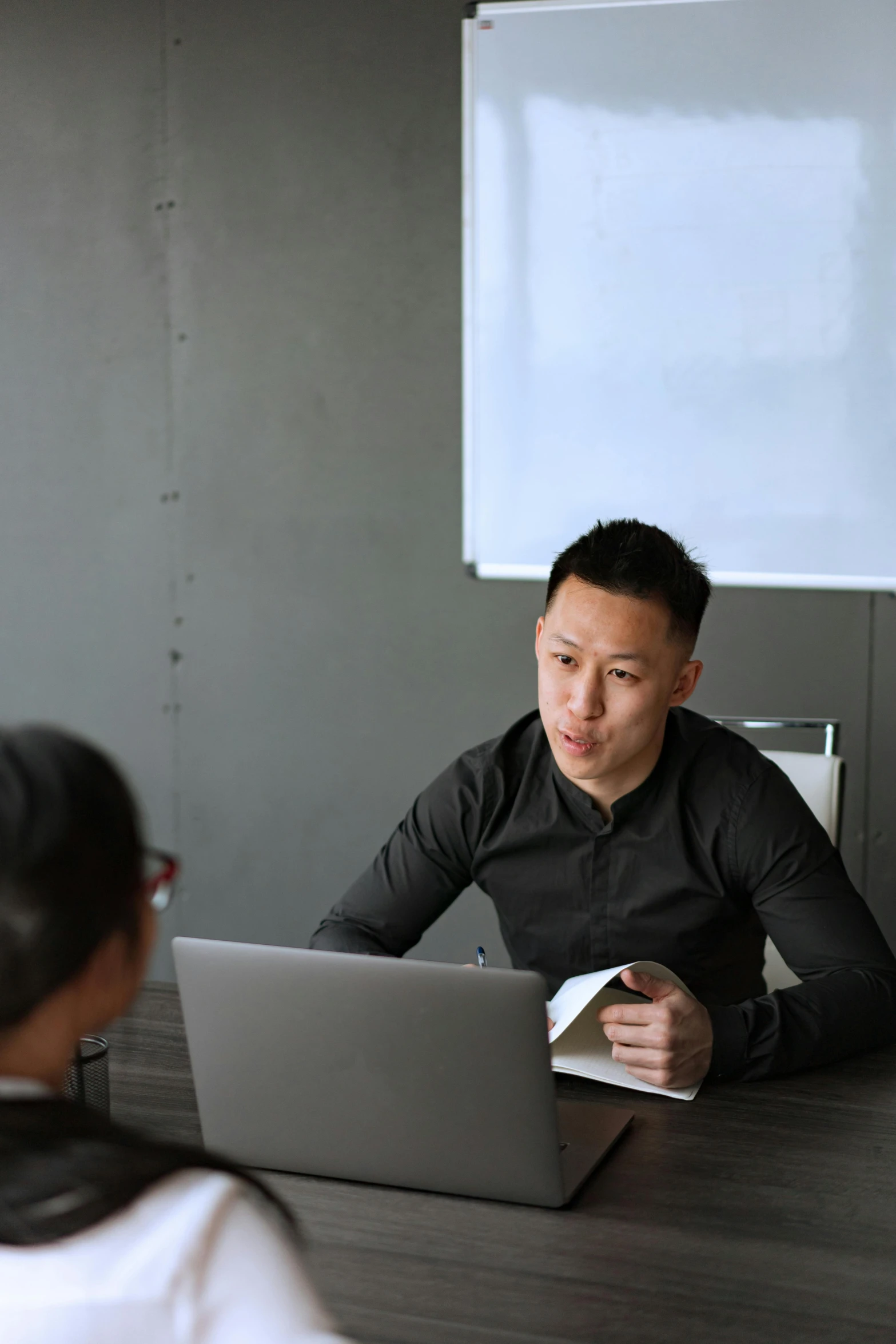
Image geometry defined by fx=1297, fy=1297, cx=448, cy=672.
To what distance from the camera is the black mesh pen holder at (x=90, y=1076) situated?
128 centimetres

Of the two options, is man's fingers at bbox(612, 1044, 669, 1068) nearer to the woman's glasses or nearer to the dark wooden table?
the dark wooden table

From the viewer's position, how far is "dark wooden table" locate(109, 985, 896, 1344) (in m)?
0.97

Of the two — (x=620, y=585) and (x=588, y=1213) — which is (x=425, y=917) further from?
(x=588, y=1213)

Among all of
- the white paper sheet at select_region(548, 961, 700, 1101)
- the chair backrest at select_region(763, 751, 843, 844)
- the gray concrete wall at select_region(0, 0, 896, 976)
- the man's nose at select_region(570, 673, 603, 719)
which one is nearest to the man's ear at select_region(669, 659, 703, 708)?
the man's nose at select_region(570, 673, 603, 719)

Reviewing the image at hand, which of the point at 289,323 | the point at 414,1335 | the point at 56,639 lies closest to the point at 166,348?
the point at 289,323

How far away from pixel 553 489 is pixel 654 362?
0.37m

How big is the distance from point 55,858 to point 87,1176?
151 mm

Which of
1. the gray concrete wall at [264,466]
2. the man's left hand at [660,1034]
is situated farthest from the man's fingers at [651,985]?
the gray concrete wall at [264,466]

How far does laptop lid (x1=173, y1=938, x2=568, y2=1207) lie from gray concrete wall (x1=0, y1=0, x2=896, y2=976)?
6.47 ft

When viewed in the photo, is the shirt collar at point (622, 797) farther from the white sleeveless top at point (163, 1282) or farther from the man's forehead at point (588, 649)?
the white sleeveless top at point (163, 1282)

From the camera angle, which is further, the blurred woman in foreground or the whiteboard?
the whiteboard

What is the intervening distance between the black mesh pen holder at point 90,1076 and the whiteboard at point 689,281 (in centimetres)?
192

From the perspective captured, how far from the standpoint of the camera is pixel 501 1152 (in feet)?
3.75

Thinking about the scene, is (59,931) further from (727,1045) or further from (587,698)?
(587,698)
